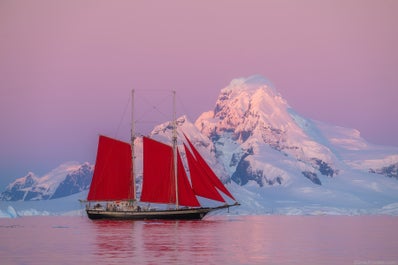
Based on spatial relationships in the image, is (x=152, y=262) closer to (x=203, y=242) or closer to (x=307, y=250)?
(x=307, y=250)

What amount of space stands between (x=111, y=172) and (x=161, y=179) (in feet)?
25.5

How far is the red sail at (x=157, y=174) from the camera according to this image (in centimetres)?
13850

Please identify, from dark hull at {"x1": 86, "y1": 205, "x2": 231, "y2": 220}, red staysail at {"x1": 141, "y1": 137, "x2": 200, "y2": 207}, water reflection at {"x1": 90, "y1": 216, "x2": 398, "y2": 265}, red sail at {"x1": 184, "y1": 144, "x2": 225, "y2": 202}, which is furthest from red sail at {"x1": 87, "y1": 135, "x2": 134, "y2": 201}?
water reflection at {"x1": 90, "y1": 216, "x2": 398, "y2": 265}

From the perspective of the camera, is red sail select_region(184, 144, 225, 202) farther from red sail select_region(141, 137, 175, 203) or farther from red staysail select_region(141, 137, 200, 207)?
red sail select_region(141, 137, 175, 203)

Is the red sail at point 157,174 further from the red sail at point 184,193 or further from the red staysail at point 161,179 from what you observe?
the red sail at point 184,193

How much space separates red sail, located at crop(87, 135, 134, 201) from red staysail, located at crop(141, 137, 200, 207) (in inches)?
140

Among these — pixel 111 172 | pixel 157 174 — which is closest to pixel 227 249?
pixel 157 174

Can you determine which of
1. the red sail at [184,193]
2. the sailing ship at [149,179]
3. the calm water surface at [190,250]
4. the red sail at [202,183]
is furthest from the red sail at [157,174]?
the calm water surface at [190,250]

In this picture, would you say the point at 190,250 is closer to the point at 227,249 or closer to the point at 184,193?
the point at 227,249

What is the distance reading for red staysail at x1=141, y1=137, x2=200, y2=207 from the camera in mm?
138625

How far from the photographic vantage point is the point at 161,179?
456ft

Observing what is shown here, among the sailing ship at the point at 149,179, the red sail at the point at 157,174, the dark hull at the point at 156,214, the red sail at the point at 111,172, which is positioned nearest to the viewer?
the sailing ship at the point at 149,179

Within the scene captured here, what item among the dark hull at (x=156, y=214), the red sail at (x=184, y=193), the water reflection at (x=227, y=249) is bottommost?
the water reflection at (x=227, y=249)

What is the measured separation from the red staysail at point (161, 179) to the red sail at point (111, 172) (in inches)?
140
